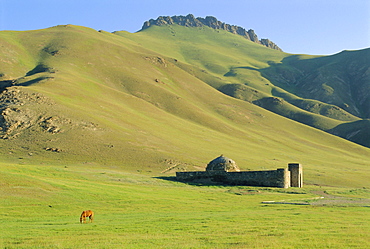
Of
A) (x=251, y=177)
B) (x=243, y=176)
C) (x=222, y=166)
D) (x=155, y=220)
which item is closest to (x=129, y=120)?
(x=222, y=166)

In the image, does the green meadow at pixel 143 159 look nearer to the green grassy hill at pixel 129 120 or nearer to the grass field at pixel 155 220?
the grass field at pixel 155 220

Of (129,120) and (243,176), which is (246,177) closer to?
(243,176)

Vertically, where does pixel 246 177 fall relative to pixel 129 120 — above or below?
below

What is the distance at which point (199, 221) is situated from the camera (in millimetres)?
26719

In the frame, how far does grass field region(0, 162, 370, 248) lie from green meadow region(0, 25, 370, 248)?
9 cm

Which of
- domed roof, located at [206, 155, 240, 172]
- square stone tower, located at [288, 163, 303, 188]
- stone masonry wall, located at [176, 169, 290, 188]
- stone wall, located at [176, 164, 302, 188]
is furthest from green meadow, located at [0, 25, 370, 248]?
domed roof, located at [206, 155, 240, 172]

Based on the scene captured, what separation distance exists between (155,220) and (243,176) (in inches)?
1361

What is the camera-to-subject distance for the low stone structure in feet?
195

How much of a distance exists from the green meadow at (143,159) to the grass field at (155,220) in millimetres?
86

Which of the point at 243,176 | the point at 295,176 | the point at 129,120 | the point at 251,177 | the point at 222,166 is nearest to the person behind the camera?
the point at 251,177

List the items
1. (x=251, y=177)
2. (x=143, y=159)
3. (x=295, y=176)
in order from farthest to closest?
(x=143, y=159) < (x=295, y=176) < (x=251, y=177)

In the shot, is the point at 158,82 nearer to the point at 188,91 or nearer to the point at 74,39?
the point at 188,91

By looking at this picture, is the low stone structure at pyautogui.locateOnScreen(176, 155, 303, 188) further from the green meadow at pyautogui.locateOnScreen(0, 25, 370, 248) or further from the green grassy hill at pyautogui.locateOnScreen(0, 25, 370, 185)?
the green grassy hill at pyautogui.locateOnScreen(0, 25, 370, 185)

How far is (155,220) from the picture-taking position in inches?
1091
